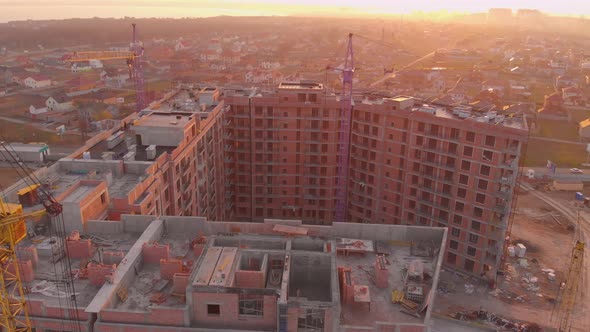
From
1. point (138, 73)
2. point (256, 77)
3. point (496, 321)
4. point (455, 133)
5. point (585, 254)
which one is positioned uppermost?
point (455, 133)

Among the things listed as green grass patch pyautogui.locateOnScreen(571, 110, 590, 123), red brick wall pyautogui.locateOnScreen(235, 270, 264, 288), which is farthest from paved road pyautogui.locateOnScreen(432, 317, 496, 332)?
green grass patch pyautogui.locateOnScreen(571, 110, 590, 123)

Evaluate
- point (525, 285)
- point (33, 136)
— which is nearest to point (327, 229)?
point (525, 285)

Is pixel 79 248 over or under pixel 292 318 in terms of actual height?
over

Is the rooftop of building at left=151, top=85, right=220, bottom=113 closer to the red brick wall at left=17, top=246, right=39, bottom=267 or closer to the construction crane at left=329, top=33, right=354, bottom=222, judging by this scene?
the construction crane at left=329, top=33, right=354, bottom=222

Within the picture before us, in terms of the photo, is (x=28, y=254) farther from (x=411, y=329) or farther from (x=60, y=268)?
(x=411, y=329)

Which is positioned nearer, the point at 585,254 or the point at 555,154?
the point at 585,254

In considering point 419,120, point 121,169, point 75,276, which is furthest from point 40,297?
point 419,120

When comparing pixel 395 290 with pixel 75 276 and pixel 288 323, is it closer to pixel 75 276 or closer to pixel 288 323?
pixel 288 323
